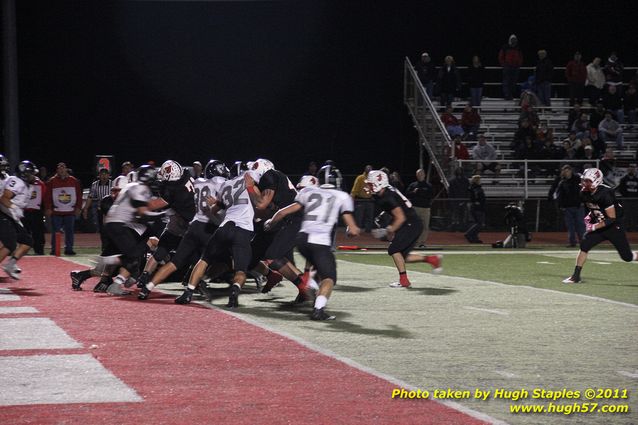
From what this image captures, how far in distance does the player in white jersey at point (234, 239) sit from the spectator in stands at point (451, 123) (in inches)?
713

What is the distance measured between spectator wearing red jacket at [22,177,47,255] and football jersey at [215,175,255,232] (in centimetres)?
969

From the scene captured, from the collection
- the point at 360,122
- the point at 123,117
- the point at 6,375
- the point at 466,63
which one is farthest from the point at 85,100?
the point at 6,375

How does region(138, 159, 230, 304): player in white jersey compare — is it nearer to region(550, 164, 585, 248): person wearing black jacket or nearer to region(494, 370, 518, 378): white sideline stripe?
region(494, 370, 518, 378): white sideline stripe

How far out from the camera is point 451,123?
29859 millimetres

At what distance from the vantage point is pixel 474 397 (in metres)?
6.89

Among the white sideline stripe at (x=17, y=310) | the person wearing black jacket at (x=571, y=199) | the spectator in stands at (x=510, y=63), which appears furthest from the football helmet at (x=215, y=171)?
the spectator in stands at (x=510, y=63)

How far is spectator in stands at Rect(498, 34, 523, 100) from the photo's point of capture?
30828 millimetres

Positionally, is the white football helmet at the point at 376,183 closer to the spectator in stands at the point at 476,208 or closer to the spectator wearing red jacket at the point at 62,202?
the spectator wearing red jacket at the point at 62,202

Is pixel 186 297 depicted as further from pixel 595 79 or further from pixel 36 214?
pixel 595 79

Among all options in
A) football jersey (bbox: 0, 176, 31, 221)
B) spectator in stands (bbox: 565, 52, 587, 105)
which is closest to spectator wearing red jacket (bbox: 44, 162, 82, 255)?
football jersey (bbox: 0, 176, 31, 221)

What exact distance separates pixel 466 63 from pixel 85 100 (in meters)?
12.9

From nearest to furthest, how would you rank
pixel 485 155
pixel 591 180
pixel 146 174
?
1. pixel 146 174
2. pixel 591 180
3. pixel 485 155

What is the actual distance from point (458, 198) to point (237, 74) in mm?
10491

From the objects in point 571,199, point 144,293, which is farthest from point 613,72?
point 144,293
